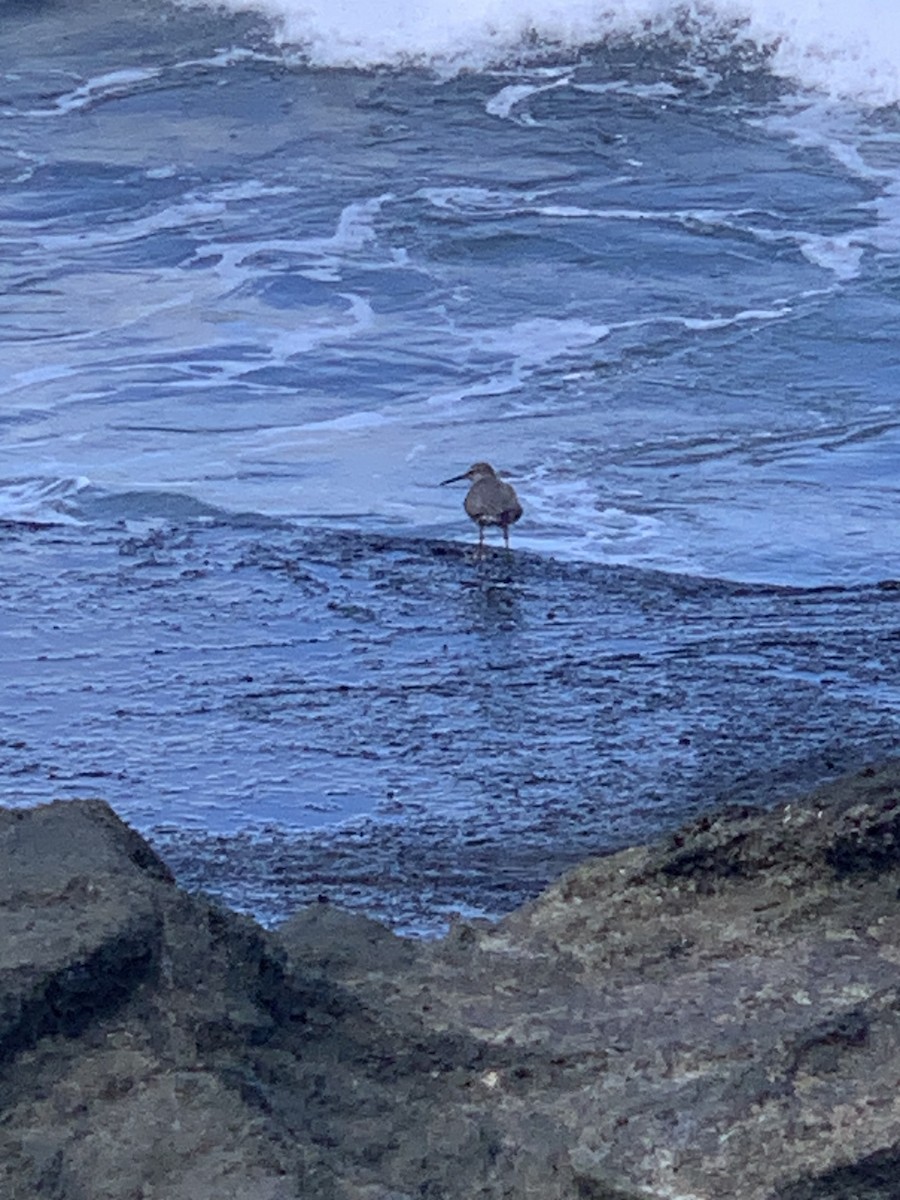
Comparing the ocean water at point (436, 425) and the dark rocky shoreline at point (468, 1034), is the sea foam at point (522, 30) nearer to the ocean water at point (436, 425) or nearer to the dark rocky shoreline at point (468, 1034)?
the ocean water at point (436, 425)

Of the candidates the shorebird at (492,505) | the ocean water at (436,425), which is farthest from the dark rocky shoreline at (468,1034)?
the shorebird at (492,505)

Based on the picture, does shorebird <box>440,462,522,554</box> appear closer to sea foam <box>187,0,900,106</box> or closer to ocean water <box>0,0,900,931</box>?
ocean water <box>0,0,900,931</box>

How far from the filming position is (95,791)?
17.3ft

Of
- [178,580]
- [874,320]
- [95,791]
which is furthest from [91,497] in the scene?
[874,320]

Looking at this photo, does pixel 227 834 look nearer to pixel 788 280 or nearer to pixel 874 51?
pixel 788 280

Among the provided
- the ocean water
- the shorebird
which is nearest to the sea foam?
A: the ocean water

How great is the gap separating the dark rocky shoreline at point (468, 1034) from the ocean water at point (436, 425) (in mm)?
1226

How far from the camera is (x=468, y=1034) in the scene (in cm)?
290

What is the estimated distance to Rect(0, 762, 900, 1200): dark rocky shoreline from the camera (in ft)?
7.98

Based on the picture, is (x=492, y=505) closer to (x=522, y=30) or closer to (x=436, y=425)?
(x=436, y=425)

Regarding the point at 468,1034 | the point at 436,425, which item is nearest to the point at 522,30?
the point at 436,425

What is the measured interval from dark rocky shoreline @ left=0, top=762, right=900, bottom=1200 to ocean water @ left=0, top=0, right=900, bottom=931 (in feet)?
Answer: 4.02

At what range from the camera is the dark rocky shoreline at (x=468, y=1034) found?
7.98 feet

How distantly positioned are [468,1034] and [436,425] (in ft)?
21.9
